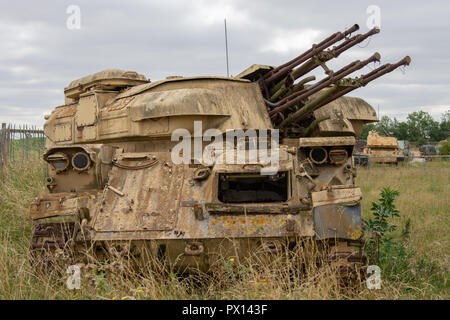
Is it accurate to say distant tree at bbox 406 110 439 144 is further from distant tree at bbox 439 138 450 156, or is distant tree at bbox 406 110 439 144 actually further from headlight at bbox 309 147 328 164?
headlight at bbox 309 147 328 164

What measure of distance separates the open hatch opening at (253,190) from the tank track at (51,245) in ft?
6.32

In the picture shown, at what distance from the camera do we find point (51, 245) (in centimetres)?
646

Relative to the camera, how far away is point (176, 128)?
25.2 ft

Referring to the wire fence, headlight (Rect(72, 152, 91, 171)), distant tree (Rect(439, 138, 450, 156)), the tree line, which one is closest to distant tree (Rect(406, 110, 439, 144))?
the tree line

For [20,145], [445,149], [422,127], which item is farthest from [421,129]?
[20,145]

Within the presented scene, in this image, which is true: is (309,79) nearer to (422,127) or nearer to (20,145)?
(20,145)

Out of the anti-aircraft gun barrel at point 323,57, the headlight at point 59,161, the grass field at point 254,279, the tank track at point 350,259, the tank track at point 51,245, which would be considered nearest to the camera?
the grass field at point 254,279

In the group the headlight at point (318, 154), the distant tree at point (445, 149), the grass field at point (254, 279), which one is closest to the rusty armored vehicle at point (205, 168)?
the headlight at point (318, 154)

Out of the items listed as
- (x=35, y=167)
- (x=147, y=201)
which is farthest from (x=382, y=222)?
(x=35, y=167)

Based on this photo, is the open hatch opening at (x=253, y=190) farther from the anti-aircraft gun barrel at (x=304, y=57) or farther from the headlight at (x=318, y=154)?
the anti-aircraft gun barrel at (x=304, y=57)

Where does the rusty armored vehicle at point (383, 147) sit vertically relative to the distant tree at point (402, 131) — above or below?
below

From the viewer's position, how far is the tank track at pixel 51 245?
6.23 metres
